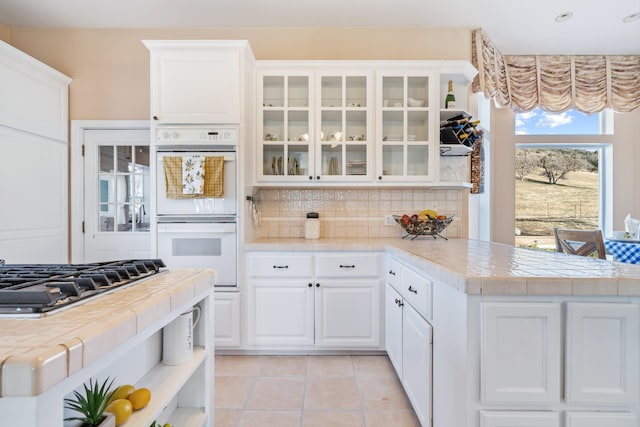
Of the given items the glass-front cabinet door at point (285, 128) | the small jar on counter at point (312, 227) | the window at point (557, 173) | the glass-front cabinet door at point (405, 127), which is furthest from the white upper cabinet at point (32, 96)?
the window at point (557, 173)

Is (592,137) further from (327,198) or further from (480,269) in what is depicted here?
(480,269)

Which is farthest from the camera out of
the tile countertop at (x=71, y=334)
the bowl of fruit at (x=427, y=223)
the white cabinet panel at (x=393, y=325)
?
the bowl of fruit at (x=427, y=223)

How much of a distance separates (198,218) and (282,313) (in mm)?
933

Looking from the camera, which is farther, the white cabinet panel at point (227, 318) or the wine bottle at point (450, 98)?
the wine bottle at point (450, 98)

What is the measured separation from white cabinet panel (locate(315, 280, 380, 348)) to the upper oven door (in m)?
0.91

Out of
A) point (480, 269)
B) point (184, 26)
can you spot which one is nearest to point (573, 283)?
point (480, 269)

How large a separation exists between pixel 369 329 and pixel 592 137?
369 cm

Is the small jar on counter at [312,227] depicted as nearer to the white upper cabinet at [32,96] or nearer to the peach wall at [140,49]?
the peach wall at [140,49]

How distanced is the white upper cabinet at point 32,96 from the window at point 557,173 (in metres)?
4.68

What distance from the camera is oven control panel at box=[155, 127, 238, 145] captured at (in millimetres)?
2482

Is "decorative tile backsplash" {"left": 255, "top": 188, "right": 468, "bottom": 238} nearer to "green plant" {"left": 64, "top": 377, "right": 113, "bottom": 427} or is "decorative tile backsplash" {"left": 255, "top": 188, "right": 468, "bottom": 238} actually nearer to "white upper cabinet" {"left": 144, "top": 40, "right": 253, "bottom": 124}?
"white upper cabinet" {"left": 144, "top": 40, "right": 253, "bottom": 124}

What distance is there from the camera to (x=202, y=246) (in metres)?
2.50

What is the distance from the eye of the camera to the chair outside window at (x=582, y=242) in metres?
2.70

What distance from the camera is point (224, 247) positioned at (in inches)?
98.4
